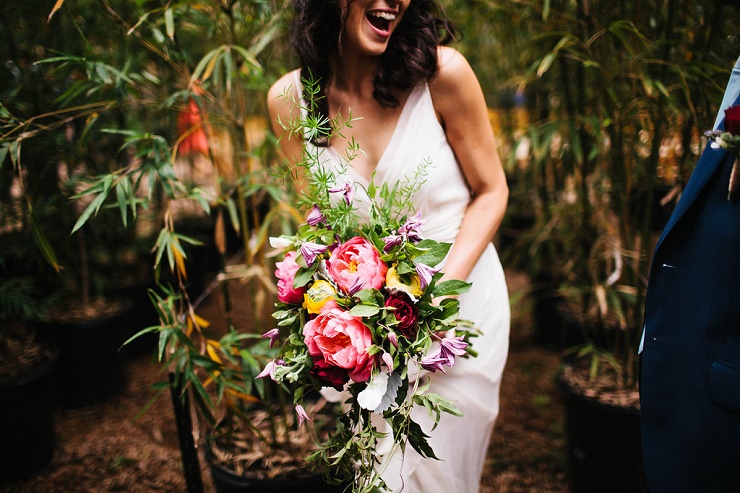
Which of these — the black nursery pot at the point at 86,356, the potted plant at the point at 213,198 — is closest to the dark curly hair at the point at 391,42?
the potted plant at the point at 213,198

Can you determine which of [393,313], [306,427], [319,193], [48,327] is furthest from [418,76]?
[48,327]

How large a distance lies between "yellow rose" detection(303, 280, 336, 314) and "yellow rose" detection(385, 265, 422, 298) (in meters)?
0.11

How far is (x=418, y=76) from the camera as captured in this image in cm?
133

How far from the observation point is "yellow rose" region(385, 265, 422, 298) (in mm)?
1006

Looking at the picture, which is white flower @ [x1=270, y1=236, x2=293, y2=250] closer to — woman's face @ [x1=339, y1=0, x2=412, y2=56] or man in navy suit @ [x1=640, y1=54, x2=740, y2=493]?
woman's face @ [x1=339, y1=0, x2=412, y2=56]

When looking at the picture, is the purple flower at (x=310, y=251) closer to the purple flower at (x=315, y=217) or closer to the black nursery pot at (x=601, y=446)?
the purple flower at (x=315, y=217)

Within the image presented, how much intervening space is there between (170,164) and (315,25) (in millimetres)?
583

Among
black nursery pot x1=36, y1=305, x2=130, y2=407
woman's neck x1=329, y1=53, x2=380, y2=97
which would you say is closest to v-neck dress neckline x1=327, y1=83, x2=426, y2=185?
woman's neck x1=329, y1=53, x2=380, y2=97

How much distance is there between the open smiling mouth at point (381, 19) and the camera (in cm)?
124

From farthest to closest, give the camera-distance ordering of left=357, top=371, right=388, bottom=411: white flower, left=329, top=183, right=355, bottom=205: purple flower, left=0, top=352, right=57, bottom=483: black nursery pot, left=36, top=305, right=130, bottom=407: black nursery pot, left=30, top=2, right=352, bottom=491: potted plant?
left=36, top=305, right=130, bottom=407: black nursery pot, left=0, top=352, right=57, bottom=483: black nursery pot, left=30, top=2, right=352, bottom=491: potted plant, left=329, top=183, right=355, bottom=205: purple flower, left=357, top=371, right=388, bottom=411: white flower

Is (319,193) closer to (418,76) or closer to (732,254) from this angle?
(418,76)

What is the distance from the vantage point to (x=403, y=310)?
1.02 m

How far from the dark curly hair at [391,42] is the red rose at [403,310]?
1.88ft

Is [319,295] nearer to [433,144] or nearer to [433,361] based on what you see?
[433,361]
